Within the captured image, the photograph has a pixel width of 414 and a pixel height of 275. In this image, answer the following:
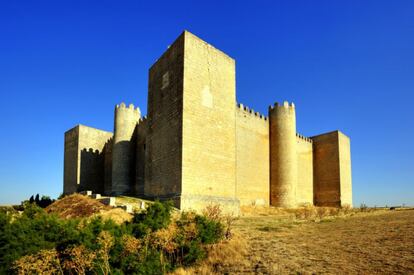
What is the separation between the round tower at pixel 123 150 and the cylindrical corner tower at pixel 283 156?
943 cm

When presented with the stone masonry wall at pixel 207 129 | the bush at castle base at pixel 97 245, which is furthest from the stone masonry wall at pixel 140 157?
the bush at castle base at pixel 97 245

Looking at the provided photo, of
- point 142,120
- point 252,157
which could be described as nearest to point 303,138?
point 252,157

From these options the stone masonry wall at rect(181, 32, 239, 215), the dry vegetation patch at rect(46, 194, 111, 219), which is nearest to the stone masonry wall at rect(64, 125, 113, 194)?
the dry vegetation patch at rect(46, 194, 111, 219)

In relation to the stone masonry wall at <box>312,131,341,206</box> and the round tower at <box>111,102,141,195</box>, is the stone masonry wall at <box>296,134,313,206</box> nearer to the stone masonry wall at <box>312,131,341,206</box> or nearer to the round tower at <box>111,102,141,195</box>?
the stone masonry wall at <box>312,131,341,206</box>

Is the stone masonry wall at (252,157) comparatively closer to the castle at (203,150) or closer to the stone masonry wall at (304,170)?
the castle at (203,150)

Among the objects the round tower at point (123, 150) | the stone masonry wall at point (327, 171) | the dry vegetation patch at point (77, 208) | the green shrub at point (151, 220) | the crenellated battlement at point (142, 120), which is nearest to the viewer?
the green shrub at point (151, 220)

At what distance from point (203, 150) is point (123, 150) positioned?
850 centimetres

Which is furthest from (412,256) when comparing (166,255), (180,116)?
(180,116)

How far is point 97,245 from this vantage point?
5.62 m

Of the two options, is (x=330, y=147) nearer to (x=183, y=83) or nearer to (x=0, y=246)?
(x=183, y=83)

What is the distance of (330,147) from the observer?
26031 mm

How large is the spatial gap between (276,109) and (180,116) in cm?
1131

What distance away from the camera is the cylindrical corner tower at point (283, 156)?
69.8 ft

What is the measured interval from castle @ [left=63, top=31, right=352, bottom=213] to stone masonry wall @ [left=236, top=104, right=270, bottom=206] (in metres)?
0.06
